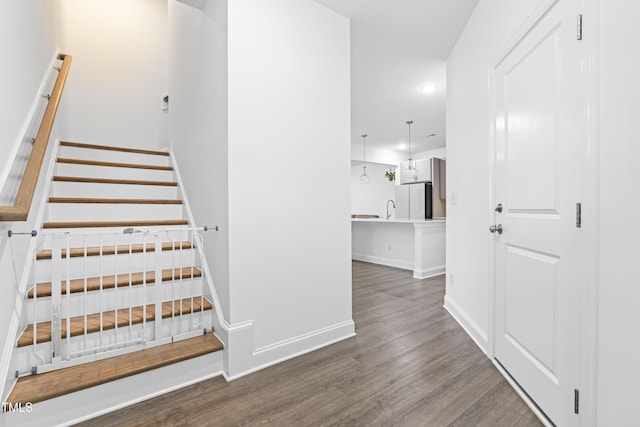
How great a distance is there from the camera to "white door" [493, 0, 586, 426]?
1260 mm

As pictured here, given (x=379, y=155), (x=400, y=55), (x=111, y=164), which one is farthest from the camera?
(x=379, y=155)

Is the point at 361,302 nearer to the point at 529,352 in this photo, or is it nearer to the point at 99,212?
the point at 529,352

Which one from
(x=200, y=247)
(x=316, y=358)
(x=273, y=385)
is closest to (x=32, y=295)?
(x=200, y=247)

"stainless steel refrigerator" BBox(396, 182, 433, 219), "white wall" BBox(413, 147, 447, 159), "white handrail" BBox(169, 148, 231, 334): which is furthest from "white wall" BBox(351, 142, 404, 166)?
"white handrail" BBox(169, 148, 231, 334)

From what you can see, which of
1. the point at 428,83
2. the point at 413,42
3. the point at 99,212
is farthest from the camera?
→ the point at 428,83

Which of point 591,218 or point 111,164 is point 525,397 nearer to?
point 591,218

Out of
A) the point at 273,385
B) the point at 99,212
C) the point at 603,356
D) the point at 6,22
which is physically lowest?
the point at 273,385

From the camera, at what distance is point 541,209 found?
147cm

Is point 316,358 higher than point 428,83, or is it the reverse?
point 428,83

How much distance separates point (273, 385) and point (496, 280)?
1.57 metres

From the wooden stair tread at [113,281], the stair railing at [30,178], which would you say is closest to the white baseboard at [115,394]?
the wooden stair tread at [113,281]

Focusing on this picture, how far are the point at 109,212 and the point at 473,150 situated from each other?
318 centimetres

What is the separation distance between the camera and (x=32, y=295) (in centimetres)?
166

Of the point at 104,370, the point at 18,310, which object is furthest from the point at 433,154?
the point at 18,310
